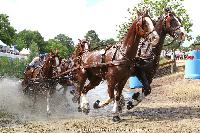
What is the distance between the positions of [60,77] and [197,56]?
509 inches

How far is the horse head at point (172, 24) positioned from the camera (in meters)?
12.5

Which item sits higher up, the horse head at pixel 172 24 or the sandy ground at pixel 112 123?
the horse head at pixel 172 24

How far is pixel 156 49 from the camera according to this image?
1374 centimetres

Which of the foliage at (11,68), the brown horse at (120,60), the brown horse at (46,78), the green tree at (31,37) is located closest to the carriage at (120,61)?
the brown horse at (120,60)

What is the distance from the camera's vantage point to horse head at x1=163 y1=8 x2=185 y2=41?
12.5m

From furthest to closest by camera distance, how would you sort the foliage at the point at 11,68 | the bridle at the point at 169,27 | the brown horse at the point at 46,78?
the foliage at the point at 11,68 → the brown horse at the point at 46,78 → the bridle at the point at 169,27

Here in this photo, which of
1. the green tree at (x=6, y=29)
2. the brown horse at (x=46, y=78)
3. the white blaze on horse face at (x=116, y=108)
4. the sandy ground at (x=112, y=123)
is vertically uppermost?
the green tree at (x=6, y=29)

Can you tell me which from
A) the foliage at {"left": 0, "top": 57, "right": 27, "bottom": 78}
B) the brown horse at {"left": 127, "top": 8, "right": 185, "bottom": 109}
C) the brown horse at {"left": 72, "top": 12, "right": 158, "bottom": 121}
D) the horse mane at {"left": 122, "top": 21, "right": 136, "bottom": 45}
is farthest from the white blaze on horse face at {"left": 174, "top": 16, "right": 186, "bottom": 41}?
the foliage at {"left": 0, "top": 57, "right": 27, "bottom": 78}

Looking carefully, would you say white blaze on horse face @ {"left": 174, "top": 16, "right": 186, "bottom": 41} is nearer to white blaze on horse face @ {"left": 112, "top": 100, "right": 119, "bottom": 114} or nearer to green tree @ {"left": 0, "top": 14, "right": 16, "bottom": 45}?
white blaze on horse face @ {"left": 112, "top": 100, "right": 119, "bottom": 114}

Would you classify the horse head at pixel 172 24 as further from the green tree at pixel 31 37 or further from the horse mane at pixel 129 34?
the green tree at pixel 31 37

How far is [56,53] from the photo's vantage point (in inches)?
671

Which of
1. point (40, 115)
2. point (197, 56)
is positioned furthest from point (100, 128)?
point (197, 56)

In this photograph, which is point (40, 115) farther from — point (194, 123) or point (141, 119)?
point (194, 123)

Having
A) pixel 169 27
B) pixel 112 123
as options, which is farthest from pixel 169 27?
pixel 112 123
